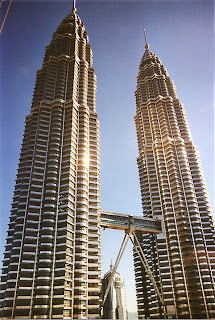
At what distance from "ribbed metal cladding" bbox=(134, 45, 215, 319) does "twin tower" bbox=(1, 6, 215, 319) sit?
1.25ft

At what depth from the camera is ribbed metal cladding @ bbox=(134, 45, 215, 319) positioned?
90.9 meters

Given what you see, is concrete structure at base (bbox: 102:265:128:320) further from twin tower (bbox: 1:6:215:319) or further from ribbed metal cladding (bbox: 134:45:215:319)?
ribbed metal cladding (bbox: 134:45:215:319)

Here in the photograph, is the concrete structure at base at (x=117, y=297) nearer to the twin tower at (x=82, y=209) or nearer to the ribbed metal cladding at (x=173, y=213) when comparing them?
the twin tower at (x=82, y=209)

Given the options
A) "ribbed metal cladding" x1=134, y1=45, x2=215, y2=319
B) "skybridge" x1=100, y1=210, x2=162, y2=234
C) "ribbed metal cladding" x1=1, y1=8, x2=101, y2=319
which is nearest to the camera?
"ribbed metal cladding" x1=1, y1=8, x2=101, y2=319

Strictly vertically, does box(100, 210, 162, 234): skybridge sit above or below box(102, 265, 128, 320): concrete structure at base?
above

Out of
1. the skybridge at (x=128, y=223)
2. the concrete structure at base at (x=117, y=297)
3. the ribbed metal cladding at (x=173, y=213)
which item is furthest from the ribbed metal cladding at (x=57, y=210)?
the concrete structure at base at (x=117, y=297)

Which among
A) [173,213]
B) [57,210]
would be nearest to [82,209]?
[57,210]

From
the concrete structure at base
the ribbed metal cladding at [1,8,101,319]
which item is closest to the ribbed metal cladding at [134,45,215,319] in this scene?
the ribbed metal cladding at [1,8,101,319]

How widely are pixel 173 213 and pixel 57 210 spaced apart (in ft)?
158

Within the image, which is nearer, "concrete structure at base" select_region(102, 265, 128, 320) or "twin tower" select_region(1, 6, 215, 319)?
"twin tower" select_region(1, 6, 215, 319)

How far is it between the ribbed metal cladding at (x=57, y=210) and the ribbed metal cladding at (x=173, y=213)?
2960 cm

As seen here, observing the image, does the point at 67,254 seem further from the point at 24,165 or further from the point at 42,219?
the point at 24,165

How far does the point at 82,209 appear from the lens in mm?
90938

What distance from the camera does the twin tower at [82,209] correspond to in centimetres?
7594
